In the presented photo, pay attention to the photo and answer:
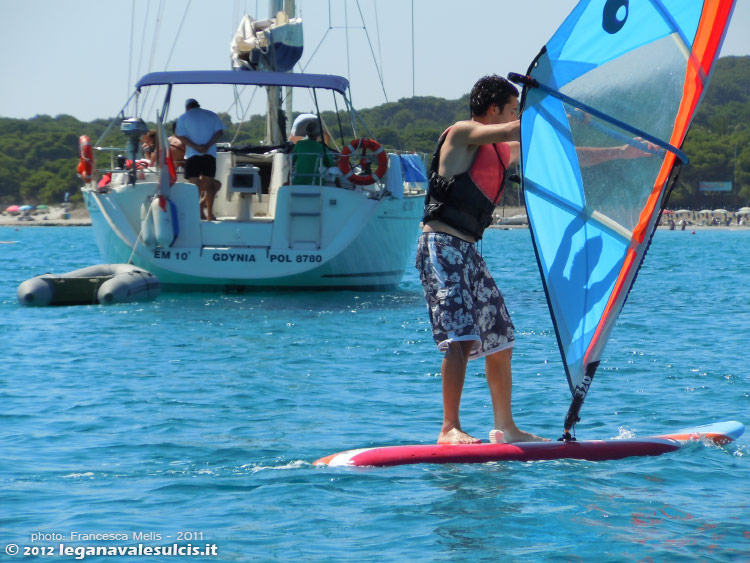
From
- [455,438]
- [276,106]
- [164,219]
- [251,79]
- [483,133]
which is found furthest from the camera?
[276,106]

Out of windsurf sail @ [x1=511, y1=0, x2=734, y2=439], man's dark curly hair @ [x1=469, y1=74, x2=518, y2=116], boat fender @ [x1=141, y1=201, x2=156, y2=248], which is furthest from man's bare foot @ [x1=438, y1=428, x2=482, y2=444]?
boat fender @ [x1=141, y1=201, x2=156, y2=248]

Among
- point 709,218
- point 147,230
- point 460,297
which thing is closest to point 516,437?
point 460,297

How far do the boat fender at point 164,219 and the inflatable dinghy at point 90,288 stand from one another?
0.49 meters

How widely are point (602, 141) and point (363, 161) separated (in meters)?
9.83

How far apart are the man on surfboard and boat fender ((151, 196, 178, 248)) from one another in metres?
9.26

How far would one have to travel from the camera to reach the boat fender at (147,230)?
14.5 m

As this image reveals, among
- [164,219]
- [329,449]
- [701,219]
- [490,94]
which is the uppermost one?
[490,94]

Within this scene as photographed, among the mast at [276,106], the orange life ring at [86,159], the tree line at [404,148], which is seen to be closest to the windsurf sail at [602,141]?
the orange life ring at [86,159]

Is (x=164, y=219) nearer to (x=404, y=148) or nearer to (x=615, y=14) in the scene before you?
(x=615, y=14)

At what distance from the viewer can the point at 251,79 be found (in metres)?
15.4

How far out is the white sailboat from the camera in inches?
566

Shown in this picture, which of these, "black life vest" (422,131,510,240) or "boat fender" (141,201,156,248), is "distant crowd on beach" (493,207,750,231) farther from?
"black life vest" (422,131,510,240)

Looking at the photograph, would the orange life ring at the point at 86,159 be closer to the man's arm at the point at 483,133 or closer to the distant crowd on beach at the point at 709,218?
the man's arm at the point at 483,133

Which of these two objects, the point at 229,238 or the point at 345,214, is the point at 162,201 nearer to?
the point at 229,238
